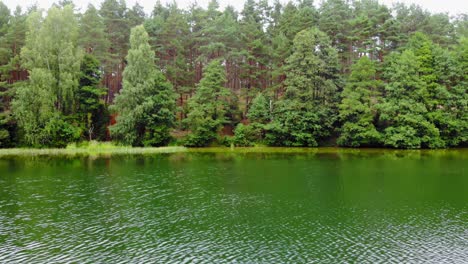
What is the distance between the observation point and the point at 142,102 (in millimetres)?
55562

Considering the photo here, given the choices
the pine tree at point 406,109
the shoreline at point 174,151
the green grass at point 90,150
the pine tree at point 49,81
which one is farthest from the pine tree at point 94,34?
the pine tree at point 406,109

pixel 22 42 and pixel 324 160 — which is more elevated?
pixel 22 42

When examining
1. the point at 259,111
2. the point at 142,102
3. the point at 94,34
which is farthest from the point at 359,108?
the point at 94,34

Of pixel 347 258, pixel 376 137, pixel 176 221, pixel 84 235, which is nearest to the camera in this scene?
pixel 347 258

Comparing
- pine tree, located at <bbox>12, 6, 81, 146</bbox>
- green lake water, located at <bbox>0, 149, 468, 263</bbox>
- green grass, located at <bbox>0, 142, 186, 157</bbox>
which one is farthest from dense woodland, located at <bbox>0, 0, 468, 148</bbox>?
green lake water, located at <bbox>0, 149, 468, 263</bbox>

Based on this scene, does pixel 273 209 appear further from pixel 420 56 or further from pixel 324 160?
pixel 420 56

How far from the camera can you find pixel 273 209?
75.9 ft

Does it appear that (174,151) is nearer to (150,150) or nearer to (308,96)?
(150,150)

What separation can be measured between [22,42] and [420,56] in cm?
5553

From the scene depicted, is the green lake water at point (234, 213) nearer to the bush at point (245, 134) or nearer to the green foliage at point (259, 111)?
the bush at point (245, 134)

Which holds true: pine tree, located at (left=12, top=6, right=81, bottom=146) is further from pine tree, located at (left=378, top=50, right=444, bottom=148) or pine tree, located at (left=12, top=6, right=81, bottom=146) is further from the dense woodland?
pine tree, located at (left=378, top=50, right=444, bottom=148)

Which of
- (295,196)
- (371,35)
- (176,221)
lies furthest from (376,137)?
(176,221)

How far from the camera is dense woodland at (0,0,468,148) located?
53.9 meters

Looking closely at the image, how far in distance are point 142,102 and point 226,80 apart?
12370 millimetres
